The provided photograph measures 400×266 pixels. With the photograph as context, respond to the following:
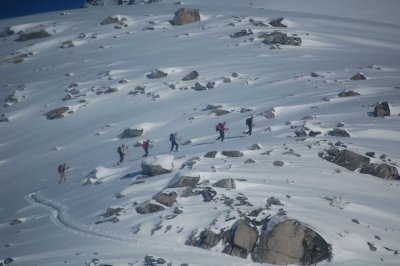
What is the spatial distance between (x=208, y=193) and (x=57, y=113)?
83.2 ft

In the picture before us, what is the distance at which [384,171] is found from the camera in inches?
656

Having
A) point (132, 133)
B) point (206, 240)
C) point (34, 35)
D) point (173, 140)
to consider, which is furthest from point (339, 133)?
point (34, 35)

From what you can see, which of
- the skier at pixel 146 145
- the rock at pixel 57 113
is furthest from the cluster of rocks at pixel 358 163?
the rock at pixel 57 113

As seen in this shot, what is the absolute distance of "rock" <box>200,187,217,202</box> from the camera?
14445mm

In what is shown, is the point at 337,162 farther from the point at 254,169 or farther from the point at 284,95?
the point at 284,95

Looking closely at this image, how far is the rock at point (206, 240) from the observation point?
12.2m

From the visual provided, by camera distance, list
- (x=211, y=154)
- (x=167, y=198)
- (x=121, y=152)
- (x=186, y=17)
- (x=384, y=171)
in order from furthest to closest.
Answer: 1. (x=186, y=17)
2. (x=121, y=152)
3. (x=211, y=154)
4. (x=384, y=171)
5. (x=167, y=198)

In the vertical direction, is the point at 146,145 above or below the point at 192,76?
below

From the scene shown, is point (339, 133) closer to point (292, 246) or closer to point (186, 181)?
point (186, 181)

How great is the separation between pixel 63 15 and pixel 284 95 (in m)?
51.8

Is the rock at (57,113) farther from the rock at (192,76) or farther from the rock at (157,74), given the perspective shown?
the rock at (192,76)

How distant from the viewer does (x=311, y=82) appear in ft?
106

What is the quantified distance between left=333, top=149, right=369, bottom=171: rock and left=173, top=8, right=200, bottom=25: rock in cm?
4133

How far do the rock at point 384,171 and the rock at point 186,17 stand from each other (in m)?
42.5
